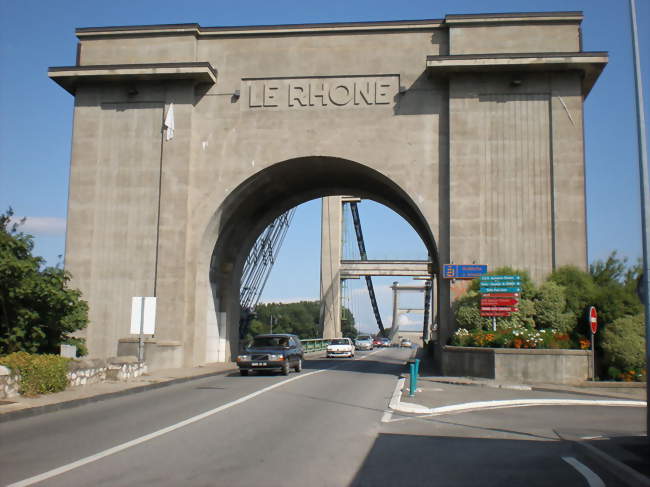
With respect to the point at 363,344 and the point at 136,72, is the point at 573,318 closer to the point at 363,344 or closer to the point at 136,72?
the point at 136,72

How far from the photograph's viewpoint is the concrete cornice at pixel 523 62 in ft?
86.7

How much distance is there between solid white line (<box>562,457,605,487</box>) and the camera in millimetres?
7695

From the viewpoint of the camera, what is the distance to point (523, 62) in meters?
26.6

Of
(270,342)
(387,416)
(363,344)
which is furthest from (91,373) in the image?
(363,344)

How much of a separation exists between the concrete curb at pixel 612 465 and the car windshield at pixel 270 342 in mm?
16792

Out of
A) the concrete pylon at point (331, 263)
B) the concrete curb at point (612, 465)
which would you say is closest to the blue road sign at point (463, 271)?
the concrete curb at point (612, 465)

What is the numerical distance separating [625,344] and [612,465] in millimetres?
14579

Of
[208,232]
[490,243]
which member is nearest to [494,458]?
[490,243]

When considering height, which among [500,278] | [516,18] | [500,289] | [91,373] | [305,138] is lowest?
[91,373]

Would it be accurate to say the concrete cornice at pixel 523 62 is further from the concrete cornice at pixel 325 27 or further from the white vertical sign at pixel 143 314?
the white vertical sign at pixel 143 314

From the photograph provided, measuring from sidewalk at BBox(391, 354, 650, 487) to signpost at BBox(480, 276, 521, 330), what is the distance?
3033 mm

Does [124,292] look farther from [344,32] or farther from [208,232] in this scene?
[344,32]

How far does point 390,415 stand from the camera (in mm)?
13758

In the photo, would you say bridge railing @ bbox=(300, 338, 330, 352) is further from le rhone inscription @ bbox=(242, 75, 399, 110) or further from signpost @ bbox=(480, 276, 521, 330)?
signpost @ bbox=(480, 276, 521, 330)
